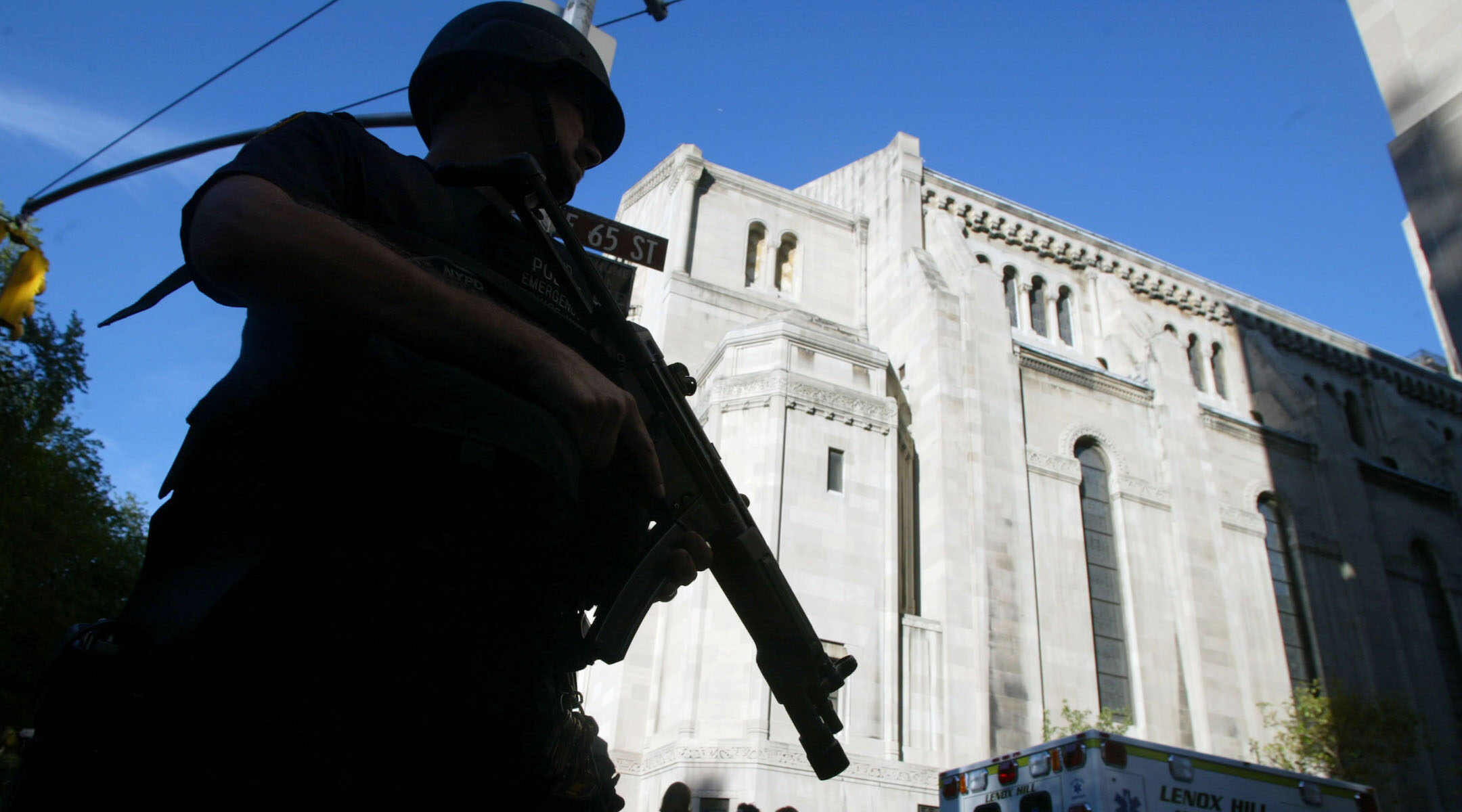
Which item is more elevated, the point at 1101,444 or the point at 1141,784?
the point at 1101,444

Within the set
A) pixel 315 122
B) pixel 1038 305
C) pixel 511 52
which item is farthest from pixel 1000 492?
pixel 315 122

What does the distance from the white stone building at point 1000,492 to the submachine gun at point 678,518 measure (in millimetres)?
13230

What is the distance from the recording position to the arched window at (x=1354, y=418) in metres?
32.1

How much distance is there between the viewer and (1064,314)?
96.2 ft

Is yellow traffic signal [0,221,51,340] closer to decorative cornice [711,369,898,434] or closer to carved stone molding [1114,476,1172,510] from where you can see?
decorative cornice [711,369,898,434]

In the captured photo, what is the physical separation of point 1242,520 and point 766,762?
57.6 feet

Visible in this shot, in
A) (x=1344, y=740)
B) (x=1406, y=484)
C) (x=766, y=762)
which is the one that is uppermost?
(x=1406, y=484)

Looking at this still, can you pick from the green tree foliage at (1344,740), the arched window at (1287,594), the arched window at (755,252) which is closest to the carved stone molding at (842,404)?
the arched window at (755,252)

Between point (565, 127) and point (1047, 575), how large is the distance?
69.9 ft

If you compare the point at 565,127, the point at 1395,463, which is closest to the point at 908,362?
the point at 1395,463

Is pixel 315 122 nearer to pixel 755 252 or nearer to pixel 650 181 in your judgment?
pixel 755 252

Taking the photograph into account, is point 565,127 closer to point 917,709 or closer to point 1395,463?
point 917,709

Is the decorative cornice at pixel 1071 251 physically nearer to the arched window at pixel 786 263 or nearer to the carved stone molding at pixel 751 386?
the arched window at pixel 786 263

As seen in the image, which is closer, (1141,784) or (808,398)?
(1141,784)
